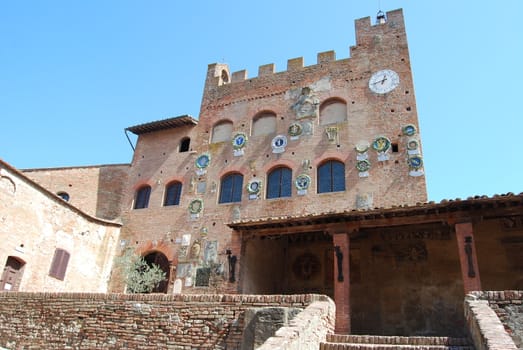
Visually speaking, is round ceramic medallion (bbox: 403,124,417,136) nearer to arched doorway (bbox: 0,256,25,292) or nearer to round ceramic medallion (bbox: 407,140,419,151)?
round ceramic medallion (bbox: 407,140,419,151)

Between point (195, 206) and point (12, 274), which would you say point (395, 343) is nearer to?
point (195, 206)

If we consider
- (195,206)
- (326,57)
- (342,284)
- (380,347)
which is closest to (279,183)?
(195,206)

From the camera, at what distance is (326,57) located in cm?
1845

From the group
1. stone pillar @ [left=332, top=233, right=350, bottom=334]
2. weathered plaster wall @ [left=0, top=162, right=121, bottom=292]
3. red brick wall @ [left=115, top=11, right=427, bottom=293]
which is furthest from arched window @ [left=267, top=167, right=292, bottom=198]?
weathered plaster wall @ [left=0, top=162, right=121, bottom=292]

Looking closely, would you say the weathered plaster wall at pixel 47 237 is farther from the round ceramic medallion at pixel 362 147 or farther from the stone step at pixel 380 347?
the stone step at pixel 380 347

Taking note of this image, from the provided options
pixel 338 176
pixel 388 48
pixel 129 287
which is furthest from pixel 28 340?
pixel 388 48

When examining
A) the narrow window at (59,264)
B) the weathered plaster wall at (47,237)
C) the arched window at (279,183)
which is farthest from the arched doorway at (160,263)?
the arched window at (279,183)

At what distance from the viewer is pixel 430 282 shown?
492 inches

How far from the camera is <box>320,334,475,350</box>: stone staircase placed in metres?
6.47

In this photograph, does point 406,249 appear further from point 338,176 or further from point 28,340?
point 28,340

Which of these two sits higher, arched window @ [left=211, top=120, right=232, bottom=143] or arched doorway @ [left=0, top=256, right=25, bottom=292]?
arched window @ [left=211, top=120, right=232, bottom=143]

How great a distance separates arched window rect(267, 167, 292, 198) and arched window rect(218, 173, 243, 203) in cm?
130

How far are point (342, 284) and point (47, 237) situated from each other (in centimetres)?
1068

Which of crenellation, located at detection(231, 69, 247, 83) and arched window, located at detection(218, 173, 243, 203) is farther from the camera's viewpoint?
crenellation, located at detection(231, 69, 247, 83)
